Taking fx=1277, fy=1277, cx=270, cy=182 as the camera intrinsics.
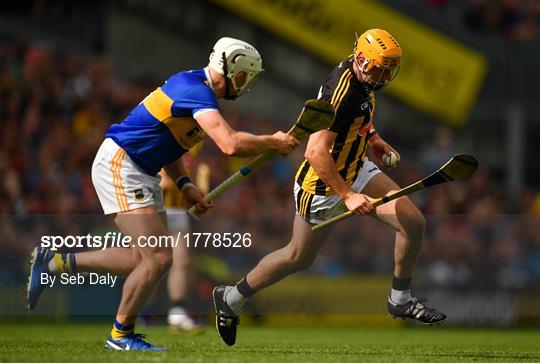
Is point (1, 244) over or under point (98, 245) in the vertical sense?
under

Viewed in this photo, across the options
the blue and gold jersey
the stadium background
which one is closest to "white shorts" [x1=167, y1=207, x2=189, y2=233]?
the stadium background

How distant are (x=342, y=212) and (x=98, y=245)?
1737mm

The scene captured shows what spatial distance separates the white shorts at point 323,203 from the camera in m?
8.94

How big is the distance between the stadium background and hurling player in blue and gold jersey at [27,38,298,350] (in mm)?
1023

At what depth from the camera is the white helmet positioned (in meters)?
8.13

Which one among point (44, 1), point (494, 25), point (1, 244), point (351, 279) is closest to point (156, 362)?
point (1, 244)

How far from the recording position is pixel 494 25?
21172 millimetres

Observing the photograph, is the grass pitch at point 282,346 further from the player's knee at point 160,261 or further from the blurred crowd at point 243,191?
the blurred crowd at point 243,191

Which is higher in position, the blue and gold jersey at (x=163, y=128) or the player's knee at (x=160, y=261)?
the blue and gold jersey at (x=163, y=128)

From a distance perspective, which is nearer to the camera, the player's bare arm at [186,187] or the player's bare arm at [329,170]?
the player's bare arm at [329,170]

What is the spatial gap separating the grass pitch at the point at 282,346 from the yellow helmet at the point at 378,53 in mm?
1900

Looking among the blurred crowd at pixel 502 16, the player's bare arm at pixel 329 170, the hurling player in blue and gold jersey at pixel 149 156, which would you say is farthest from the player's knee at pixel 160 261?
the blurred crowd at pixel 502 16

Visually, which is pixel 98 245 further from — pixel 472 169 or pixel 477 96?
pixel 477 96

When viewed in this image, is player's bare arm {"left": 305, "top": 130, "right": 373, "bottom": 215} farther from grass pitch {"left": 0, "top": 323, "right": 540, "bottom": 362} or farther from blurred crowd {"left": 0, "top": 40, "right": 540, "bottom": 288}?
blurred crowd {"left": 0, "top": 40, "right": 540, "bottom": 288}
